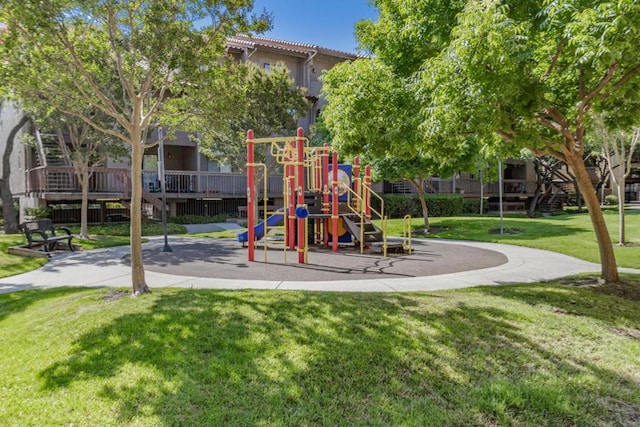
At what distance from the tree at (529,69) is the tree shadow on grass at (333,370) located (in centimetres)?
310

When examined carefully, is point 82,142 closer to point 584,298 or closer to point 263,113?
point 263,113

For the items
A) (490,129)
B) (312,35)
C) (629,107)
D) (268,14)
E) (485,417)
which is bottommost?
(485,417)

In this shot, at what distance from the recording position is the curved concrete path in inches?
296

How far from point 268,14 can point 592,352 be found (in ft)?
22.8

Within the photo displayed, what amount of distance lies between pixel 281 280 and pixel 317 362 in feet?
13.5

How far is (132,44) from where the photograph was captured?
243 inches

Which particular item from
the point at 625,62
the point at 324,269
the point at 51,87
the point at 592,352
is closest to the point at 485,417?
the point at 592,352

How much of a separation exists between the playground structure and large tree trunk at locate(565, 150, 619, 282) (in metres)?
5.15

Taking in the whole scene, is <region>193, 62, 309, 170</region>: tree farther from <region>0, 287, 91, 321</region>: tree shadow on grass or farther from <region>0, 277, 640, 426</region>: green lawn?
<region>0, 277, 640, 426</region>: green lawn

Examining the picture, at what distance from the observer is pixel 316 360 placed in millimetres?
4102

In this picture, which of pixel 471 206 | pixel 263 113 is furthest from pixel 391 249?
pixel 471 206

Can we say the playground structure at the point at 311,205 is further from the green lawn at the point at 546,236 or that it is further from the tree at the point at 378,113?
the green lawn at the point at 546,236

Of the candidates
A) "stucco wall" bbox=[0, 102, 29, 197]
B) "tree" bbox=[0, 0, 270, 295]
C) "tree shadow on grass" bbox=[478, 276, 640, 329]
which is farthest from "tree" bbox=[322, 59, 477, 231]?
"stucco wall" bbox=[0, 102, 29, 197]

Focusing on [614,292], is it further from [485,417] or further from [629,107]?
[485,417]
